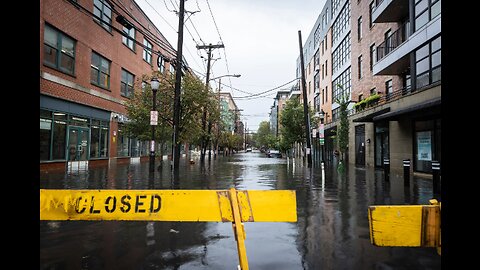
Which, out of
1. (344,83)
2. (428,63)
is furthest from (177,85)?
(344,83)

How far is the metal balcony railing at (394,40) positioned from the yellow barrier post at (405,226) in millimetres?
18704

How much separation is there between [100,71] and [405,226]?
23153 mm

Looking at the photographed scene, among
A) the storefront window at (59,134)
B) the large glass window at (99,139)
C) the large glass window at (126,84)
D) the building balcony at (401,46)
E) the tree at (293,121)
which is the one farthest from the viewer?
the tree at (293,121)

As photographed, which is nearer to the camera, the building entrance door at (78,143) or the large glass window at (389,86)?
the building entrance door at (78,143)

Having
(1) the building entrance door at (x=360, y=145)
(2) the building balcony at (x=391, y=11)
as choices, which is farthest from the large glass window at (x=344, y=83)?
(2) the building balcony at (x=391, y=11)

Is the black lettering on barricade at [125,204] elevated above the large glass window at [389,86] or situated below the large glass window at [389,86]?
below

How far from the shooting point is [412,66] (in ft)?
54.0

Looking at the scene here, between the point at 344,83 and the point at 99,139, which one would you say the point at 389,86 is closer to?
the point at 344,83

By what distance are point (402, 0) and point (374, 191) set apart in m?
13.1

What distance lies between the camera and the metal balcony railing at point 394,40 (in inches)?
747

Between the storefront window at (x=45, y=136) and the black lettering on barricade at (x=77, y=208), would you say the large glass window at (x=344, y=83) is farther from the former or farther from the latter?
the black lettering on barricade at (x=77, y=208)
